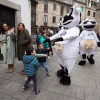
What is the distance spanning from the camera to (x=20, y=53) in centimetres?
343

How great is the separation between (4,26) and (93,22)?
10.9 ft

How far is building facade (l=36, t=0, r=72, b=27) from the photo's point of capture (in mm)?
19906

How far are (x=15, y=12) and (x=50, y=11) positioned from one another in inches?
663

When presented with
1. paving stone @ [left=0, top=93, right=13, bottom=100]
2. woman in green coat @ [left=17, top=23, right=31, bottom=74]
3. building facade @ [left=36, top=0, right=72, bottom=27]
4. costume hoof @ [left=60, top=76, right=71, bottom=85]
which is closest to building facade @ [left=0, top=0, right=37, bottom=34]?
woman in green coat @ [left=17, top=23, right=31, bottom=74]

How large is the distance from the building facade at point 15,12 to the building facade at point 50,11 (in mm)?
14496

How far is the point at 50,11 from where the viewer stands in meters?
20.8

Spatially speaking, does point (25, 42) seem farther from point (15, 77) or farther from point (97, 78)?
point (97, 78)

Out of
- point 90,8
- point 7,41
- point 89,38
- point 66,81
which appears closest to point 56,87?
point 66,81

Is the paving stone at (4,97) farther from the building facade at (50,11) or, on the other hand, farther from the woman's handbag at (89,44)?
the building facade at (50,11)

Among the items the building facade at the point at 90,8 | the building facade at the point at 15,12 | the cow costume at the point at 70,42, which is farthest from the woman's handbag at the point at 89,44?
the building facade at the point at 90,8

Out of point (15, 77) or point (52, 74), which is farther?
point (52, 74)

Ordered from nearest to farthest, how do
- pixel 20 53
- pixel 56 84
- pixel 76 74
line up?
pixel 56 84
pixel 20 53
pixel 76 74

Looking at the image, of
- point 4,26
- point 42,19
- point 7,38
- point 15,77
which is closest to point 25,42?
point 7,38

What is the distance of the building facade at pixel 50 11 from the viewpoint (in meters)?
19.9
